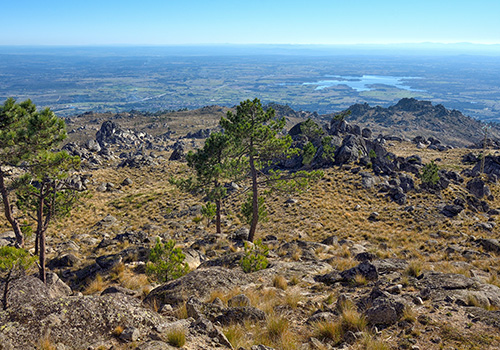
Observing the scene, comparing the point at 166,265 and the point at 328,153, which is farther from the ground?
the point at 166,265

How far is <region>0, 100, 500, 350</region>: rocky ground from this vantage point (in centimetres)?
747

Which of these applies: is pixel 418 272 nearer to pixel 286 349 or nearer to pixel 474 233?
pixel 286 349

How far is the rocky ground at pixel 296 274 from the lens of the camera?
294 inches

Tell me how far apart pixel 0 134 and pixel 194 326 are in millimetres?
12518

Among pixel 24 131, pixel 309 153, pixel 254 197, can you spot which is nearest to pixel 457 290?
pixel 254 197

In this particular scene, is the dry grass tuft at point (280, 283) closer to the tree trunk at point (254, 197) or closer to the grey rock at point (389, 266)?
the grey rock at point (389, 266)

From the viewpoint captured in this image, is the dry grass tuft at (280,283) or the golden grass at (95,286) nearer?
the dry grass tuft at (280,283)

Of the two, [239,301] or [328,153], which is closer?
[239,301]

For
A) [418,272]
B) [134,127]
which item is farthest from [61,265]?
[134,127]

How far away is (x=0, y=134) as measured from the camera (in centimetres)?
1293

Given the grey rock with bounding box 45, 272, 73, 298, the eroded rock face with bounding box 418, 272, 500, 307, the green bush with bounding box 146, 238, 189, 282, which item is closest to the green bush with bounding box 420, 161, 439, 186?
the eroded rock face with bounding box 418, 272, 500, 307

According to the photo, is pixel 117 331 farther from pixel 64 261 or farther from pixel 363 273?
pixel 64 261

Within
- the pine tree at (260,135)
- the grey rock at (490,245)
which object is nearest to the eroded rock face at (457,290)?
the pine tree at (260,135)

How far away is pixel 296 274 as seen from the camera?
47.3 feet
